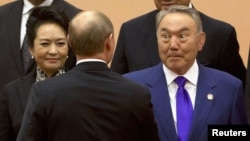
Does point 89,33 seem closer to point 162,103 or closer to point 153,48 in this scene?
point 162,103

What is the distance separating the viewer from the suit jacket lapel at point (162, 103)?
3986 millimetres

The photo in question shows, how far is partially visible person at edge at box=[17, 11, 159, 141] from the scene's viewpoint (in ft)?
11.4

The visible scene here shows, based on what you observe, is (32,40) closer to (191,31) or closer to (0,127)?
(0,127)

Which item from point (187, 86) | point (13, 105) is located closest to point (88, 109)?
point (187, 86)

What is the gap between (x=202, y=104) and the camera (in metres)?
4.03

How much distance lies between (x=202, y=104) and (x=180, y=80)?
0.15 meters

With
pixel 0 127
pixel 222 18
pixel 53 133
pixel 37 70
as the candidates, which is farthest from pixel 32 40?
pixel 222 18

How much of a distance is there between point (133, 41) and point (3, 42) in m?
0.68

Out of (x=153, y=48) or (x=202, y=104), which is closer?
(x=202, y=104)

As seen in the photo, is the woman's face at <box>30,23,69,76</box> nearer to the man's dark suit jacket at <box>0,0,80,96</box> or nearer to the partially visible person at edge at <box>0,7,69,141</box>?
the partially visible person at edge at <box>0,7,69,141</box>

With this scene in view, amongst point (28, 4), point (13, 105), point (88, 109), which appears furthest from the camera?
point (28, 4)

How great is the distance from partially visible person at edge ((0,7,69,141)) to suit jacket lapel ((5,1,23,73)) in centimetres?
27

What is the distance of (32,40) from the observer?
4.51m

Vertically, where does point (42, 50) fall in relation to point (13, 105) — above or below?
above
